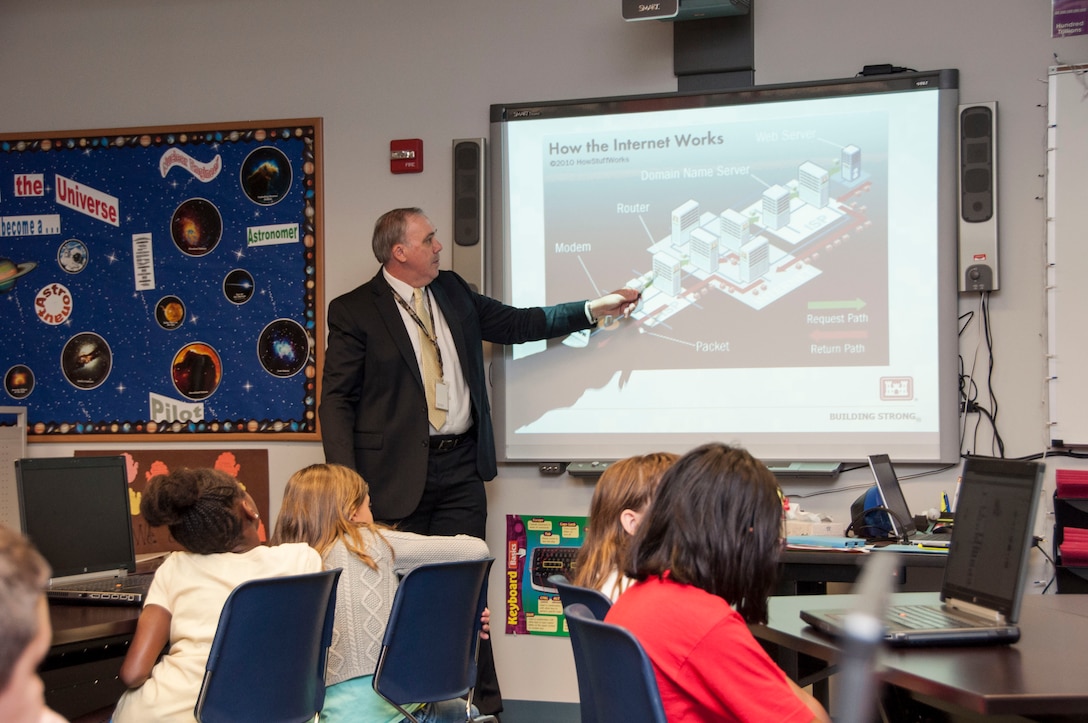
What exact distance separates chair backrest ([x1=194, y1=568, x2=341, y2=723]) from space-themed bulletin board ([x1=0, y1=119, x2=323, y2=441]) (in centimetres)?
217

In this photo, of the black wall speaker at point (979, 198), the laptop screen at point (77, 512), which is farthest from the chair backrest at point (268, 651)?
the black wall speaker at point (979, 198)

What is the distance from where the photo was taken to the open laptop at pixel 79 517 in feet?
9.55

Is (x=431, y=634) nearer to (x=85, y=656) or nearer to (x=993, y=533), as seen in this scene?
(x=85, y=656)

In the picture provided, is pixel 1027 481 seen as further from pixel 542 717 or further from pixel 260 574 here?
pixel 542 717

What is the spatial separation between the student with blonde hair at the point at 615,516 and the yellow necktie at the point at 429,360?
1722mm

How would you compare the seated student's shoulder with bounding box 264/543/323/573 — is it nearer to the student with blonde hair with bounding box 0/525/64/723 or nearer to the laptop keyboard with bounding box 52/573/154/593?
the laptop keyboard with bounding box 52/573/154/593

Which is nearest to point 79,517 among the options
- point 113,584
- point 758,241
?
point 113,584

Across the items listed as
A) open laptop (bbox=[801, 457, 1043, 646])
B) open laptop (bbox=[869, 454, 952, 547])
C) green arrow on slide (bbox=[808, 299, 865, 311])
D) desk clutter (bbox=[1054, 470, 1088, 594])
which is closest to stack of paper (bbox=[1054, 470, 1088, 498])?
desk clutter (bbox=[1054, 470, 1088, 594])

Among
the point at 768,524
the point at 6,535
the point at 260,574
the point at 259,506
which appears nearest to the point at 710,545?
the point at 768,524

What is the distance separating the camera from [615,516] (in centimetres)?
228

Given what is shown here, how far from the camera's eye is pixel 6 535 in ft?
3.21

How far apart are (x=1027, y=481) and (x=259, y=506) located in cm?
348

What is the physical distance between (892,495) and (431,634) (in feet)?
5.42

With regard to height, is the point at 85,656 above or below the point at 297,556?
below
